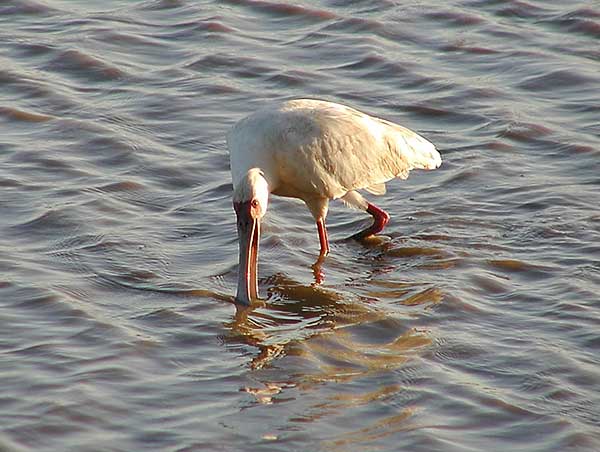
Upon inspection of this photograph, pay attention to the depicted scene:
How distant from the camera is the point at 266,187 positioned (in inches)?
338

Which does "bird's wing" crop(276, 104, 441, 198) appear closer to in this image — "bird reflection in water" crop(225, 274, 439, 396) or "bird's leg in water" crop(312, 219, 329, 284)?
"bird's leg in water" crop(312, 219, 329, 284)

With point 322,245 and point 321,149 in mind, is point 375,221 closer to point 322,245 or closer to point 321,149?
point 322,245

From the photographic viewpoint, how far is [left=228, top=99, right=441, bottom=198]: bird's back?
8.77 m

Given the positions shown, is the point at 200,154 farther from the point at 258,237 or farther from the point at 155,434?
the point at 155,434

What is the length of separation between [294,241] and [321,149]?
0.72m

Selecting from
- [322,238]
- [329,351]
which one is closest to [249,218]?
[322,238]

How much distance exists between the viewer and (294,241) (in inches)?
370

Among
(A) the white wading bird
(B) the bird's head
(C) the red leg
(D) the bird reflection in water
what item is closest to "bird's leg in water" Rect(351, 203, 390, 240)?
(A) the white wading bird

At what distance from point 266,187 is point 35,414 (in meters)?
2.53

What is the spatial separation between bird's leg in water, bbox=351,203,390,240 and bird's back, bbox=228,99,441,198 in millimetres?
166

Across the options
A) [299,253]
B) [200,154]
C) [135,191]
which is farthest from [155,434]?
[200,154]

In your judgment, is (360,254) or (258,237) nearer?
(258,237)

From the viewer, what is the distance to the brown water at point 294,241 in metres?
6.62

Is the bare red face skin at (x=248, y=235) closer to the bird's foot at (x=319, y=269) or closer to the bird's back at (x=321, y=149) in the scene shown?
the bird's back at (x=321, y=149)
